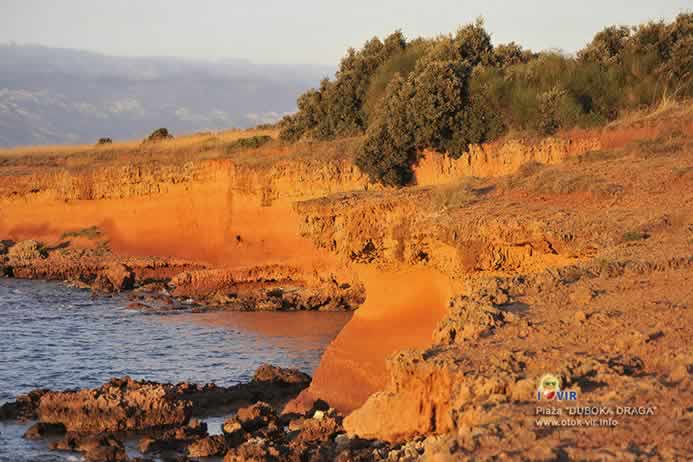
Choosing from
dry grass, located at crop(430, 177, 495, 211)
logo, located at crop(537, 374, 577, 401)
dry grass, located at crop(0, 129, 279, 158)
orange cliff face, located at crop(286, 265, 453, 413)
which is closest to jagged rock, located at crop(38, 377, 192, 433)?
orange cliff face, located at crop(286, 265, 453, 413)

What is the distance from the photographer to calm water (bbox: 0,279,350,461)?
1942cm

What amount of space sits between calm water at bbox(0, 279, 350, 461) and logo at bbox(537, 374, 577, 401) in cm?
716

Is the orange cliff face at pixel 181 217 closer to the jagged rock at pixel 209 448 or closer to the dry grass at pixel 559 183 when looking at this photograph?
the dry grass at pixel 559 183

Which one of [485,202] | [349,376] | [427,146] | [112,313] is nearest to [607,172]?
[485,202]

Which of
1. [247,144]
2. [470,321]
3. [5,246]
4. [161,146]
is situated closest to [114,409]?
[470,321]

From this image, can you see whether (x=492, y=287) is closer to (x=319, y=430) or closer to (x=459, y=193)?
(x=319, y=430)

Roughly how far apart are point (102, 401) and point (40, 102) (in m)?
125

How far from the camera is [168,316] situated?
92.5 ft

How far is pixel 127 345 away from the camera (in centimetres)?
2373

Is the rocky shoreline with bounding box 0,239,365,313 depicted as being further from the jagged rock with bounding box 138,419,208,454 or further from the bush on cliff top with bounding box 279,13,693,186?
the jagged rock with bounding box 138,419,208,454

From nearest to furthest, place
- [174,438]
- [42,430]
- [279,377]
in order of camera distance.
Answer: [174,438]
[42,430]
[279,377]

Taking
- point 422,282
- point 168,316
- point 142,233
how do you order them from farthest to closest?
point 142,233
point 168,316
point 422,282

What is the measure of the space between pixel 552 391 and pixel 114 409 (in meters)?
8.16

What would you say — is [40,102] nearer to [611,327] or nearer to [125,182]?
[125,182]
